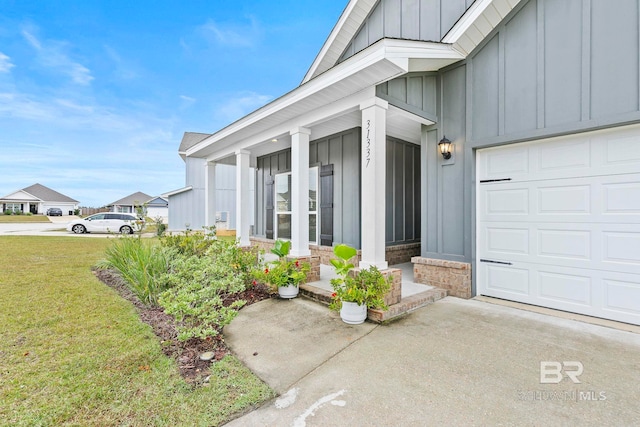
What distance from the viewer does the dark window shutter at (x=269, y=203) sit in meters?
8.70

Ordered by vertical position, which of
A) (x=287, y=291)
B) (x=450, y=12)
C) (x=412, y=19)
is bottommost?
(x=287, y=291)

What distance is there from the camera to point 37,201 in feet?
124

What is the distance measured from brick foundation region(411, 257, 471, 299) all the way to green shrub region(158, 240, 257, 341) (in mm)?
2877

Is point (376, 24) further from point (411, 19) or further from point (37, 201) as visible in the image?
point (37, 201)

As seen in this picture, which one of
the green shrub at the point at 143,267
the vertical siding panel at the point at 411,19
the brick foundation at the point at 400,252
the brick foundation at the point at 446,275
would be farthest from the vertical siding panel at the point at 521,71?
the green shrub at the point at 143,267

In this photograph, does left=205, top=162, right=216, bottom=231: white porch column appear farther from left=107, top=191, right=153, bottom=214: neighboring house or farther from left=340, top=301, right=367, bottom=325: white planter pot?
left=107, top=191, right=153, bottom=214: neighboring house

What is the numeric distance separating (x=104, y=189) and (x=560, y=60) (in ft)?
158

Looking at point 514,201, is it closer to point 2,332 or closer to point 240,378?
point 240,378

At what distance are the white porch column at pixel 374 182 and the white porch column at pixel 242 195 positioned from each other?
3584 mm

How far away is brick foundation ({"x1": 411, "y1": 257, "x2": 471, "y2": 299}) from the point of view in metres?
4.39

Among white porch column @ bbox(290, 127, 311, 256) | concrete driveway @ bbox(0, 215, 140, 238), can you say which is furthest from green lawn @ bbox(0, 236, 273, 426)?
concrete driveway @ bbox(0, 215, 140, 238)

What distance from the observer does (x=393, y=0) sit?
558cm

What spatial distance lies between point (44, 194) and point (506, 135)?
54562mm

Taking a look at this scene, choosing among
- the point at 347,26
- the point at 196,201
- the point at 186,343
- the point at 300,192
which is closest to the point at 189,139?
the point at 196,201
